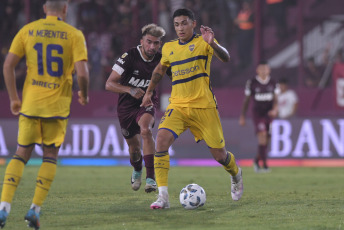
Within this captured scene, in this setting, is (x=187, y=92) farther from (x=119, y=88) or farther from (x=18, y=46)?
(x=18, y=46)

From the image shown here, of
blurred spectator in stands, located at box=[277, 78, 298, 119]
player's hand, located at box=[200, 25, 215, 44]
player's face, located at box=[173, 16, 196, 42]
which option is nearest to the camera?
player's hand, located at box=[200, 25, 215, 44]

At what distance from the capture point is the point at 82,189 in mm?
10828

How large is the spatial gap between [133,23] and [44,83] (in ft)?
46.4

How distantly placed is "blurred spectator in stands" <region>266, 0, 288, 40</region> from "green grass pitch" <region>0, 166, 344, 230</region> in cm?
856

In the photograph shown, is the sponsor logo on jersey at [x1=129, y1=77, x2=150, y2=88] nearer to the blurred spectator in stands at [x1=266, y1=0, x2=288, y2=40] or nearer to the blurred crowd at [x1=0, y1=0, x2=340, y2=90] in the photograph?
the blurred crowd at [x1=0, y1=0, x2=340, y2=90]

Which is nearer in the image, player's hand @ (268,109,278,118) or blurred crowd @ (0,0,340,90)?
player's hand @ (268,109,278,118)

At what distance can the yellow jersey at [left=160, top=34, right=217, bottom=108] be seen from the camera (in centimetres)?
838

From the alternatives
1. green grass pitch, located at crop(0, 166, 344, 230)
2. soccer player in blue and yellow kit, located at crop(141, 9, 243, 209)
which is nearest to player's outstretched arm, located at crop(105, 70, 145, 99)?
soccer player in blue and yellow kit, located at crop(141, 9, 243, 209)

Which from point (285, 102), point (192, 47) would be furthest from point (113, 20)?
point (192, 47)

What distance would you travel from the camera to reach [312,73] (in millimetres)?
20500

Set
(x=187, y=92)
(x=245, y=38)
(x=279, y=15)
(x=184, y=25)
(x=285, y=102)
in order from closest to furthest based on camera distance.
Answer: (x=184, y=25) → (x=187, y=92) → (x=285, y=102) → (x=245, y=38) → (x=279, y=15)

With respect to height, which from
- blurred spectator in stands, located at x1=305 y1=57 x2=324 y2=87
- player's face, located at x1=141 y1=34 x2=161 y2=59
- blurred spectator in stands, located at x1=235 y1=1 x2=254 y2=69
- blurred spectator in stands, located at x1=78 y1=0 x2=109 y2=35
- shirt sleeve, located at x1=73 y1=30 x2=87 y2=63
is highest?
blurred spectator in stands, located at x1=78 y1=0 x2=109 y2=35

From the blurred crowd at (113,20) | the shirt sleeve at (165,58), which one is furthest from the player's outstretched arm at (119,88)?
the blurred crowd at (113,20)

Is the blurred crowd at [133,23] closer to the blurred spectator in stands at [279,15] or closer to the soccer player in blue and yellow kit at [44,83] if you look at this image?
the blurred spectator in stands at [279,15]
